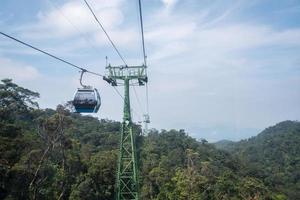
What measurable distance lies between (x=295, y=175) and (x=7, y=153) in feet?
265

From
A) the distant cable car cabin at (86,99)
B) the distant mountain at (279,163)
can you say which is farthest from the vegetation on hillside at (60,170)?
the distant mountain at (279,163)

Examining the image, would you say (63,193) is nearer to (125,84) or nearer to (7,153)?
(7,153)

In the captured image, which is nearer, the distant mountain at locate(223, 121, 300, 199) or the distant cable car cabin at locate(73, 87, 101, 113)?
the distant cable car cabin at locate(73, 87, 101, 113)

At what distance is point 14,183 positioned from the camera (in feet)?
95.4

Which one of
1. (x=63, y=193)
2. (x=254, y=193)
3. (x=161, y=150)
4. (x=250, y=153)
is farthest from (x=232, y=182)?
(x=250, y=153)

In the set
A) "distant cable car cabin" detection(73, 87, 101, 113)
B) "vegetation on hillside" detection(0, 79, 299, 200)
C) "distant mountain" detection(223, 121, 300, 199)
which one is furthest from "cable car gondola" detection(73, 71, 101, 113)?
"distant mountain" detection(223, 121, 300, 199)

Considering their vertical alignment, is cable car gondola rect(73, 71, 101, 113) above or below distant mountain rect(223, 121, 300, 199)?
above

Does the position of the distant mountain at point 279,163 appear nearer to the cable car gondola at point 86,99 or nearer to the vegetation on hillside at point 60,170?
the vegetation on hillside at point 60,170

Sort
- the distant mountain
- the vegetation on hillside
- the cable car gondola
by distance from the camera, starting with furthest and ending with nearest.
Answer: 1. the distant mountain
2. the vegetation on hillside
3. the cable car gondola

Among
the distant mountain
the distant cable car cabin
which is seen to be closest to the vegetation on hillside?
the distant cable car cabin

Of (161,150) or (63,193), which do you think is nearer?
(63,193)

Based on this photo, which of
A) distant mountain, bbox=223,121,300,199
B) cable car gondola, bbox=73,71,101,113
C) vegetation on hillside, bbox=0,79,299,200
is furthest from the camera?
distant mountain, bbox=223,121,300,199

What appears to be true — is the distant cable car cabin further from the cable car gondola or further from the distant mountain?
the distant mountain

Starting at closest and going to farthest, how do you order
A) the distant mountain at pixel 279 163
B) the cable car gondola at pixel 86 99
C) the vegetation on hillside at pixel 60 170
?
the cable car gondola at pixel 86 99 < the vegetation on hillside at pixel 60 170 < the distant mountain at pixel 279 163
